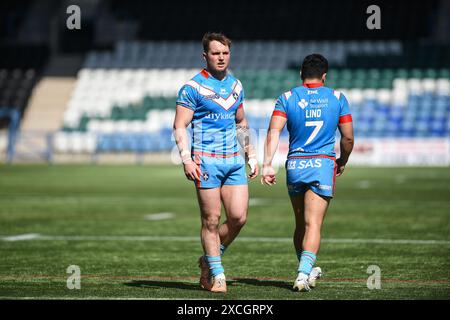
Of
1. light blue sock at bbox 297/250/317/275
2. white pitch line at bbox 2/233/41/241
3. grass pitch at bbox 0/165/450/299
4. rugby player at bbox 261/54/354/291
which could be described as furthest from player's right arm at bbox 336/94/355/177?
white pitch line at bbox 2/233/41/241

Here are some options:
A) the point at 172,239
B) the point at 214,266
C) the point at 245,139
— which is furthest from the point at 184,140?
the point at 172,239

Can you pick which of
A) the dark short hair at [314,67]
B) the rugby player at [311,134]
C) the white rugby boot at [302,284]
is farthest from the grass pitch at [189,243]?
the dark short hair at [314,67]

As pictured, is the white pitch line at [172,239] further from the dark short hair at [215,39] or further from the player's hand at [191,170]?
the dark short hair at [215,39]

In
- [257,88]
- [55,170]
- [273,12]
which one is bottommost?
[55,170]

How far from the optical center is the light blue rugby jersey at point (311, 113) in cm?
994

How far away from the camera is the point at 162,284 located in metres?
10.3

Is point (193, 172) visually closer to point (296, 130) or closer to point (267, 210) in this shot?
point (296, 130)

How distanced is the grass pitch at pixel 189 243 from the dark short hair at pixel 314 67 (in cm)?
194

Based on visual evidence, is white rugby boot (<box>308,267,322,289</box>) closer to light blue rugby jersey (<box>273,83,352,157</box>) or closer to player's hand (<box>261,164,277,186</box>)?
player's hand (<box>261,164,277,186</box>)

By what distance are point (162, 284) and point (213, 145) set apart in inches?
57.5

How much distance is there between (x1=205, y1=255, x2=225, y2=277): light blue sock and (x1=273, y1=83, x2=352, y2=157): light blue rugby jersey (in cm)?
124

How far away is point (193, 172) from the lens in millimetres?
9672
